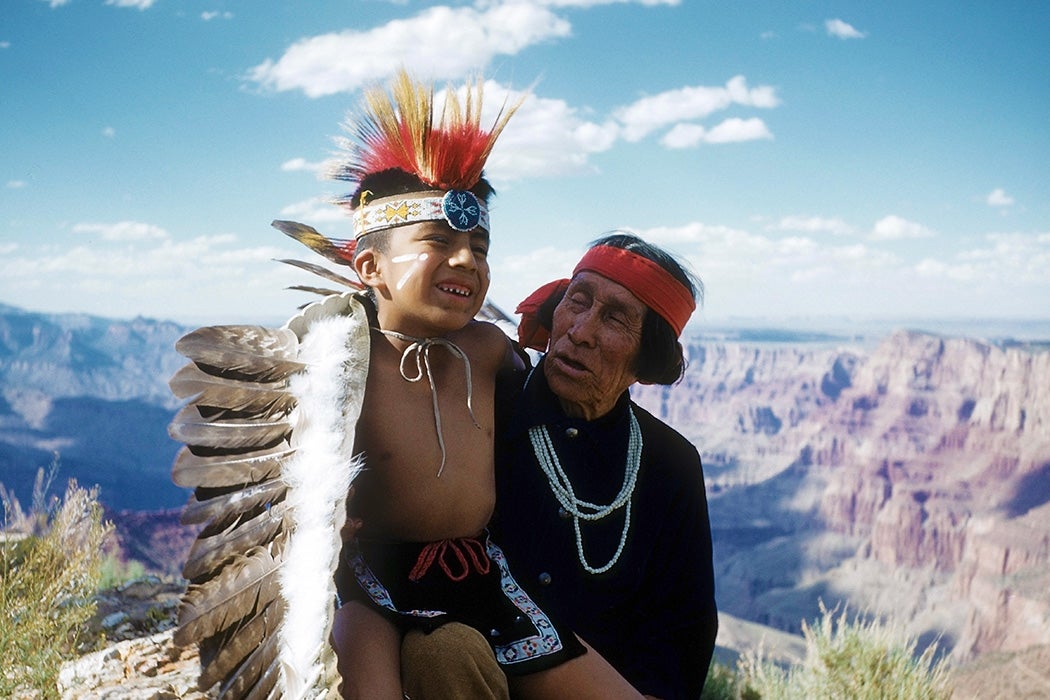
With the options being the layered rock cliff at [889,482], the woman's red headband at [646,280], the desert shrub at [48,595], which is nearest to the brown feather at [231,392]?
the woman's red headband at [646,280]

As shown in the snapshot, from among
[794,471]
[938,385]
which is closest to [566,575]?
[794,471]

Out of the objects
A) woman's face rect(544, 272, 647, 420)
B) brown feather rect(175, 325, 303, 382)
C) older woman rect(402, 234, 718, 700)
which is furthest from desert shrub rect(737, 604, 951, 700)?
brown feather rect(175, 325, 303, 382)

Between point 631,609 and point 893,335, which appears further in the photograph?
point 893,335

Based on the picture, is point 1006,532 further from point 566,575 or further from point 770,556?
point 566,575

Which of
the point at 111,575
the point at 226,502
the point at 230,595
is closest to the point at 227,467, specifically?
the point at 226,502

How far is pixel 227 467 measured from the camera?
187 centimetres

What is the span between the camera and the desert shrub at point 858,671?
20.6ft

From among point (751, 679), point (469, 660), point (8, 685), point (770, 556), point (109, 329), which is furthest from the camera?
point (109, 329)

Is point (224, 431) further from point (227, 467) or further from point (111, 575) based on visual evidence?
point (111, 575)

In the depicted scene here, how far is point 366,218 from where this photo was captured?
2.52 m

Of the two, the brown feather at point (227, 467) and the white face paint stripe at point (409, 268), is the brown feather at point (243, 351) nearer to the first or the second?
the brown feather at point (227, 467)

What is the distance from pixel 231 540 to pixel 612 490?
1302 millimetres

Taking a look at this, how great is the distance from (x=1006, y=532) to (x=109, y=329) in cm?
13878

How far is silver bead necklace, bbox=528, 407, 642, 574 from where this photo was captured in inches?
102
